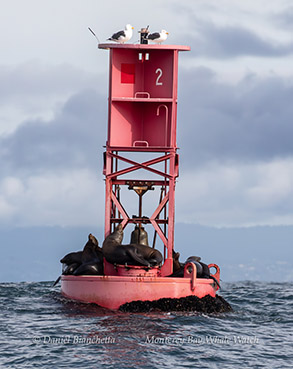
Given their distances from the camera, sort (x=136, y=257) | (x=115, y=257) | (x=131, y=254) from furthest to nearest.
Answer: (x=115, y=257) → (x=131, y=254) → (x=136, y=257)

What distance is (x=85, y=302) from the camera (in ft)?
109

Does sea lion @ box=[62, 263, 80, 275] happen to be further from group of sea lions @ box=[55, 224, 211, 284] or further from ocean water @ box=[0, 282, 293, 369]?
ocean water @ box=[0, 282, 293, 369]


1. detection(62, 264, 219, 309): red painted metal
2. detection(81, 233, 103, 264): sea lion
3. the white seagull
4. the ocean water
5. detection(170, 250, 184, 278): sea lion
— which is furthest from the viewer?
the white seagull

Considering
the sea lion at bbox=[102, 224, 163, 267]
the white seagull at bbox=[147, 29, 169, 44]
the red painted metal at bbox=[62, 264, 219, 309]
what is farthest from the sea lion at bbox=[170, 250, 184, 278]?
the white seagull at bbox=[147, 29, 169, 44]

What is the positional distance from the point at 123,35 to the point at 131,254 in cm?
962

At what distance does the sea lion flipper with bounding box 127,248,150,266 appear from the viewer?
3281 centimetres

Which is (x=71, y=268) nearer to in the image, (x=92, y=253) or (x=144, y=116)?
(x=92, y=253)

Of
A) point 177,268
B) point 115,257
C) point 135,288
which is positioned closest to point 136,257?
point 115,257

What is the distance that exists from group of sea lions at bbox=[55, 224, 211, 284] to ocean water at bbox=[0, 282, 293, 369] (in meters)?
1.83

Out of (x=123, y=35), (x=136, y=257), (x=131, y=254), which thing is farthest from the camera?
(x=123, y=35)

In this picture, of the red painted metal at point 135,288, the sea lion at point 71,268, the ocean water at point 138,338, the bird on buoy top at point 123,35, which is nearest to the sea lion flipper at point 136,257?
the red painted metal at point 135,288

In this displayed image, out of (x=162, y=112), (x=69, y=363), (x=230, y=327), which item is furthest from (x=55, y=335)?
(x=162, y=112)

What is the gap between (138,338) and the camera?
26625 millimetres

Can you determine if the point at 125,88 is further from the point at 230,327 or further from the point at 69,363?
the point at 69,363
